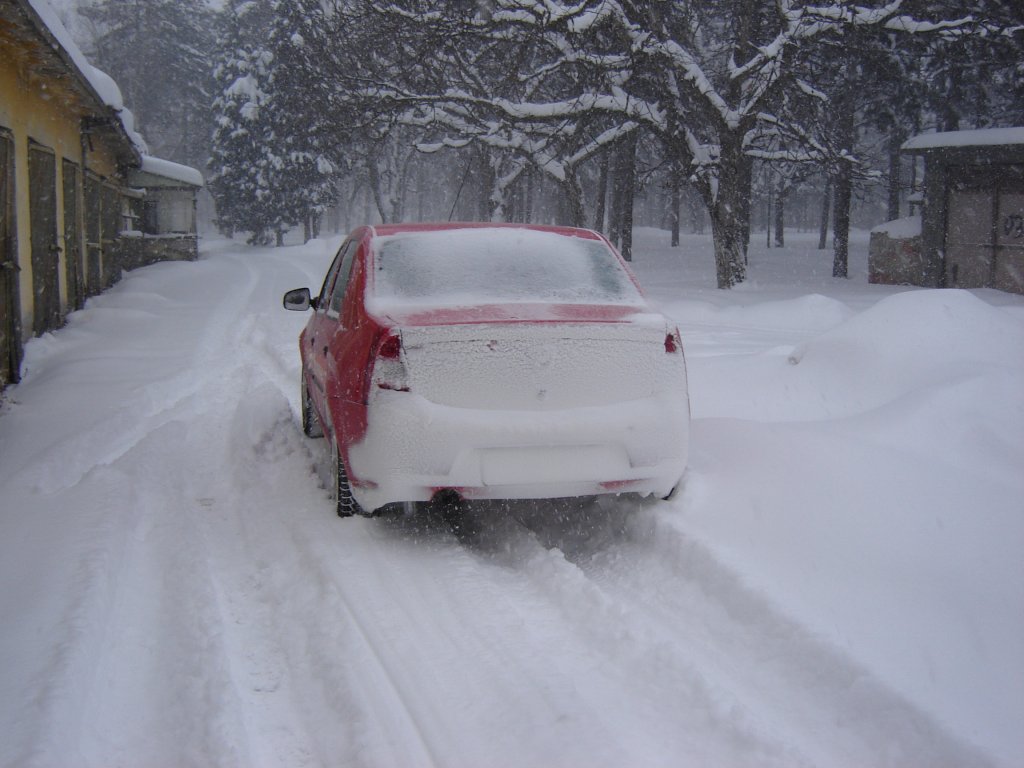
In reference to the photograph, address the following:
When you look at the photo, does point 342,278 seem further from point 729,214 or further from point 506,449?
point 729,214

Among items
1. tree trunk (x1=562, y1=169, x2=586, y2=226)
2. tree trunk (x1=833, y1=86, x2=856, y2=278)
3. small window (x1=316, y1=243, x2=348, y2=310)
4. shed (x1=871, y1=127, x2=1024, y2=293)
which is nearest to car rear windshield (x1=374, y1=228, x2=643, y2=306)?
small window (x1=316, y1=243, x2=348, y2=310)

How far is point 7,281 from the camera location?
8953 millimetres

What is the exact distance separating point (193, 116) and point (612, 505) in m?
69.3

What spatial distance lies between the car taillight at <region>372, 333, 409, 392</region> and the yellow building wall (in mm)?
7024

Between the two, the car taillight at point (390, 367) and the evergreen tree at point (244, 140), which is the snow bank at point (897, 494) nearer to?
the car taillight at point (390, 367)

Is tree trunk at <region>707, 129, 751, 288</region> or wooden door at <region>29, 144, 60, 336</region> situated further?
tree trunk at <region>707, 129, 751, 288</region>

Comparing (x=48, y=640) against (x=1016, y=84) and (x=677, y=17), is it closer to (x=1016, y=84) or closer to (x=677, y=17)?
(x=677, y=17)

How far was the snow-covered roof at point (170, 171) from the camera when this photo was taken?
31.6m

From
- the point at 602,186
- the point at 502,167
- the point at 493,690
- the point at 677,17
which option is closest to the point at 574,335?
the point at 493,690

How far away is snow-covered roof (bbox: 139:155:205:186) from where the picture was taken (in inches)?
1244

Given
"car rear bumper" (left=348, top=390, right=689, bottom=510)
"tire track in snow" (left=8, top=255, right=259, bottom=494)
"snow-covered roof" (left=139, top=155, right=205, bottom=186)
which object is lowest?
"tire track in snow" (left=8, top=255, right=259, bottom=494)

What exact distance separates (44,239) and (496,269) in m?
9.27

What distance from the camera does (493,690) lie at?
3.03 meters

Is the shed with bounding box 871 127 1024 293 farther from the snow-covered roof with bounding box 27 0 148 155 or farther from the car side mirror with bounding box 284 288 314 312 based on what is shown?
the car side mirror with bounding box 284 288 314 312
